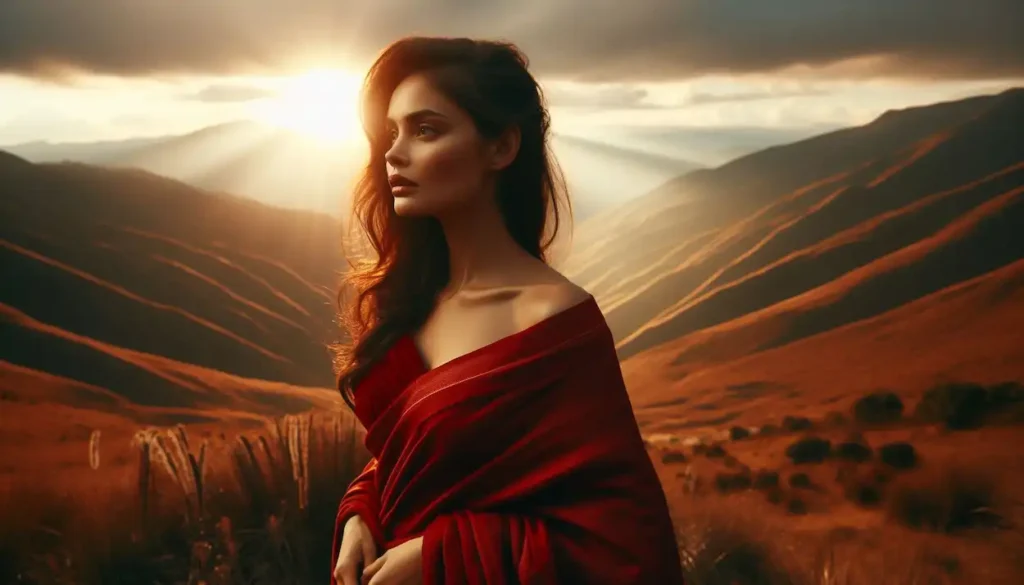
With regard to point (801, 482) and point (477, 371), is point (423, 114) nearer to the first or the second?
point (477, 371)

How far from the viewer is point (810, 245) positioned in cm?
349

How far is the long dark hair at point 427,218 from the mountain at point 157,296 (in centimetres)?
172

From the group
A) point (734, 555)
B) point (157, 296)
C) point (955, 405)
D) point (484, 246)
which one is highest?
point (157, 296)

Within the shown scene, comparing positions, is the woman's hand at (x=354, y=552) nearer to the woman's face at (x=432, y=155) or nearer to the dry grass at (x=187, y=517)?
the woman's face at (x=432, y=155)

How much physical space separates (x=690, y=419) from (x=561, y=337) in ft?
6.15

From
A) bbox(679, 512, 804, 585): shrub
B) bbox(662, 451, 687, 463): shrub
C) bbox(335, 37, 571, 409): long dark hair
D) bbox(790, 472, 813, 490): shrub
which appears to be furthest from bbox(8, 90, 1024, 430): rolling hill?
bbox(335, 37, 571, 409): long dark hair

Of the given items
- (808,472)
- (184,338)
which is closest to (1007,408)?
(808,472)

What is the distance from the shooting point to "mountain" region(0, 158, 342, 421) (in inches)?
135

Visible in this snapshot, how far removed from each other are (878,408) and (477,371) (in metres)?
2.04

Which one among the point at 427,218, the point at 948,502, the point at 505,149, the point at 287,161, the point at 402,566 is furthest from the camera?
the point at 287,161

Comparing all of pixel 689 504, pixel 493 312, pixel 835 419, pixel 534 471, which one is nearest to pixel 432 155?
pixel 493 312

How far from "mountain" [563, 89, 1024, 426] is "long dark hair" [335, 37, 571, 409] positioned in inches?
65.0

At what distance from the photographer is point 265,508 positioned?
3205mm

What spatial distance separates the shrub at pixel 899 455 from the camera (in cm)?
314
